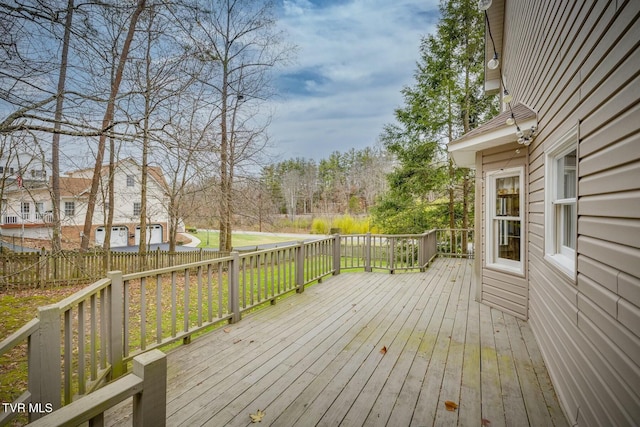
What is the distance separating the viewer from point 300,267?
5371mm

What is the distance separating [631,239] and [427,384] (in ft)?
6.25

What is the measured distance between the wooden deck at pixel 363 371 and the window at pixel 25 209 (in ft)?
7.99

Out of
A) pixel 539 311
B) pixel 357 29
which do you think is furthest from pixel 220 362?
pixel 357 29

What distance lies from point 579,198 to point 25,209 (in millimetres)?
5486

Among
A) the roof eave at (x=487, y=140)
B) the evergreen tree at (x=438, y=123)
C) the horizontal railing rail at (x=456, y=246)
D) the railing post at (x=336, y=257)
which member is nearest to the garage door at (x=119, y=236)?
the evergreen tree at (x=438, y=123)

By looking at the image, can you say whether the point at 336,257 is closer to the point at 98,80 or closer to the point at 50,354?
the point at 98,80

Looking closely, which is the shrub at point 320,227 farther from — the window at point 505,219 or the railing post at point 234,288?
the railing post at point 234,288

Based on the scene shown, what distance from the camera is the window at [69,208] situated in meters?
3.72

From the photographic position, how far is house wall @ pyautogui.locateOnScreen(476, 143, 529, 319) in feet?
13.8

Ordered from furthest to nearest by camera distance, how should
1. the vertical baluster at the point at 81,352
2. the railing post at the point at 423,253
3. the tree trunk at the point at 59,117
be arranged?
the railing post at the point at 423,253, the tree trunk at the point at 59,117, the vertical baluster at the point at 81,352

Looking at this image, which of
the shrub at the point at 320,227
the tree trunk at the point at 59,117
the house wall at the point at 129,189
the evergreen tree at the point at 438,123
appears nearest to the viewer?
the tree trunk at the point at 59,117

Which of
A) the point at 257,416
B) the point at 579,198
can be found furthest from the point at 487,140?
the point at 257,416

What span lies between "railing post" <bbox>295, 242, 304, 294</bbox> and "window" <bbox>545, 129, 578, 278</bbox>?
3561 mm

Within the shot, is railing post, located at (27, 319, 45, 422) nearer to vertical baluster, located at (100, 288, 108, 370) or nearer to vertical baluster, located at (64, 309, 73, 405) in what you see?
vertical baluster, located at (64, 309, 73, 405)
